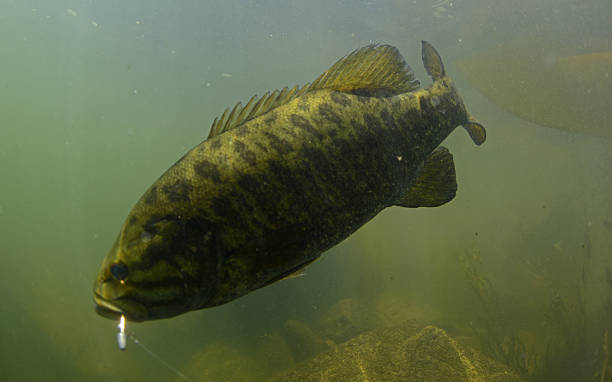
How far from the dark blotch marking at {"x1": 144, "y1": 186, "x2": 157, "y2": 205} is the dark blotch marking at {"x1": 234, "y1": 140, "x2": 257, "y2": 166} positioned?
0.39 metres

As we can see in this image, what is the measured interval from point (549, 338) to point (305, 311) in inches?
248

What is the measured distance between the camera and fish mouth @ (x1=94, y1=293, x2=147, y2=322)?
46.3 inches

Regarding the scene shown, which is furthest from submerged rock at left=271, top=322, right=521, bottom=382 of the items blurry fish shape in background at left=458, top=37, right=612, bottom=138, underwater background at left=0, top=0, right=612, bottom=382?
blurry fish shape in background at left=458, top=37, right=612, bottom=138

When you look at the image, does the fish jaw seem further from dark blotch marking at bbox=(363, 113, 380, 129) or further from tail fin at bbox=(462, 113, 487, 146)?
tail fin at bbox=(462, 113, 487, 146)

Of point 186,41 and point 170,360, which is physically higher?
point 186,41

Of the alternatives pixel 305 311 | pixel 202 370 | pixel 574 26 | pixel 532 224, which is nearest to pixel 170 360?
pixel 202 370

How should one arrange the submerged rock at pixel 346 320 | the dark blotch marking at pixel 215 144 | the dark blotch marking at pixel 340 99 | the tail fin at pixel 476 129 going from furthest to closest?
the submerged rock at pixel 346 320, the tail fin at pixel 476 129, the dark blotch marking at pixel 340 99, the dark blotch marking at pixel 215 144

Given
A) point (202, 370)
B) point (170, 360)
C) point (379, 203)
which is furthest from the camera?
point (170, 360)

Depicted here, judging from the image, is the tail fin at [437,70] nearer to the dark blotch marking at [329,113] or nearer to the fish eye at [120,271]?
the dark blotch marking at [329,113]

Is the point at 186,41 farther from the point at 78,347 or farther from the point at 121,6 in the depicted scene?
the point at 78,347

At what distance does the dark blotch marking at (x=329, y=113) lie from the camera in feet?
5.13

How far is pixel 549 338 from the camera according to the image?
279 inches

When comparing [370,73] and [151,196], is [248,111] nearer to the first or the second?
[151,196]

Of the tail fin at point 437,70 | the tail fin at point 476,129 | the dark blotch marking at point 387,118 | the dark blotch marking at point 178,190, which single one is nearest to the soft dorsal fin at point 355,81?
the dark blotch marking at point 387,118
